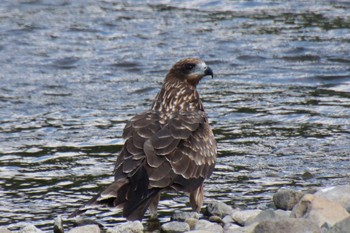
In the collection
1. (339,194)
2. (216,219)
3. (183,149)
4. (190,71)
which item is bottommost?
(216,219)

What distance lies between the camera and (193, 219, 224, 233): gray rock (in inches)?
301

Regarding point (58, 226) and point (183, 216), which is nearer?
point (58, 226)

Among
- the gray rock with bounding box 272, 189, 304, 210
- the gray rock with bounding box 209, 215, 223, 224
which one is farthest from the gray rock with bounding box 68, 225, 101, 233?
the gray rock with bounding box 272, 189, 304, 210

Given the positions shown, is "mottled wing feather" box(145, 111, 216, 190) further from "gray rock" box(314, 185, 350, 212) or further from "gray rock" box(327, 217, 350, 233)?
"gray rock" box(327, 217, 350, 233)

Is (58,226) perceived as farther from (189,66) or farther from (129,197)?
(189,66)

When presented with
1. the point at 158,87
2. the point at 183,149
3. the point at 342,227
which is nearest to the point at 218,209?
the point at 183,149

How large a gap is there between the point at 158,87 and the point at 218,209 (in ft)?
17.0

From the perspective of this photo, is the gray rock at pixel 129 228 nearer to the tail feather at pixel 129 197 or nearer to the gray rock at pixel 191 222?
the tail feather at pixel 129 197

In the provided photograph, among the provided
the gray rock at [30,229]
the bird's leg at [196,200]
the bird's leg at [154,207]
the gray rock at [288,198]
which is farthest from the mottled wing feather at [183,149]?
the gray rock at [30,229]

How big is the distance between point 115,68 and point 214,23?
283 centimetres

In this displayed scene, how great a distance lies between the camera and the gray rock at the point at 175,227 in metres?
7.75

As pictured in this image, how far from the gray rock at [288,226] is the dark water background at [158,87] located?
160 centimetres

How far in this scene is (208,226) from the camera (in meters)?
7.74

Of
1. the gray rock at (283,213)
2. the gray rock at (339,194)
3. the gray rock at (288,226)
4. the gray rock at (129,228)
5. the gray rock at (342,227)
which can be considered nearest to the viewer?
the gray rock at (342,227)
